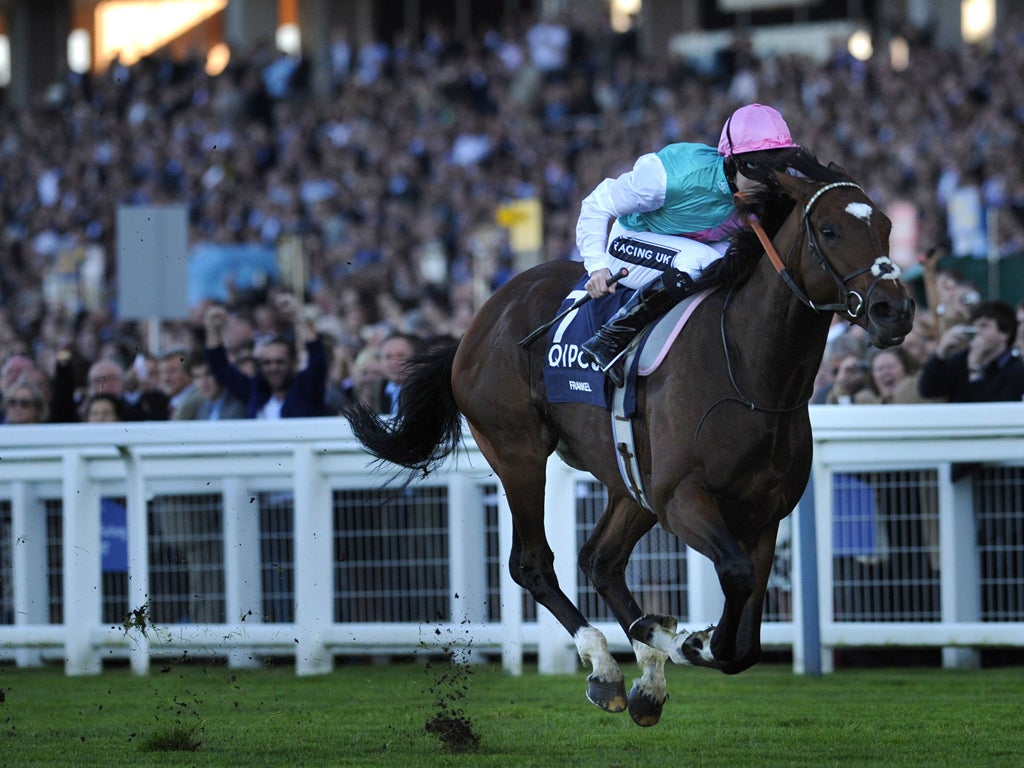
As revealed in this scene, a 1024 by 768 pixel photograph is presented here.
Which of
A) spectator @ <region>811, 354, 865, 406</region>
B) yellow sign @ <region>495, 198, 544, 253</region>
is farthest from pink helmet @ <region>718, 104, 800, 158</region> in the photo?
yellow sign @ <region>495, 198, 544, 253</region>

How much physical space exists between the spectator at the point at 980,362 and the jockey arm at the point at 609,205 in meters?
2.52

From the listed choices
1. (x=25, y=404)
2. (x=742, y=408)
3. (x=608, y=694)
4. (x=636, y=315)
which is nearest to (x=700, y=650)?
(x=608, y=694)

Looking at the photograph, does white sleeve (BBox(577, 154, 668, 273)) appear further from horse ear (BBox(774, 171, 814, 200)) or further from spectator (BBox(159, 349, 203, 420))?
spectator (BBox(159, 349, 203, 420))

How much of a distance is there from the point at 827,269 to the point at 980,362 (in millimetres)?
3101

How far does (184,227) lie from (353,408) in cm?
369

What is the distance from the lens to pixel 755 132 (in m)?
5.41

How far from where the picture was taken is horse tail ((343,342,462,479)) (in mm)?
6699

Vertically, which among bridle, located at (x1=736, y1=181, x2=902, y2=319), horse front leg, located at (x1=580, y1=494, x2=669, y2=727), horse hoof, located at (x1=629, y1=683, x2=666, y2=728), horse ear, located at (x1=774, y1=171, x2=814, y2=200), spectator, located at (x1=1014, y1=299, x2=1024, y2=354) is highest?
horse ear, located at (x1=774, y1=171, x2=814, y2=200)

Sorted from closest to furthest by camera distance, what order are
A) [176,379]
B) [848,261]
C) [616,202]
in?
[848,261], [616,202], [176,379]

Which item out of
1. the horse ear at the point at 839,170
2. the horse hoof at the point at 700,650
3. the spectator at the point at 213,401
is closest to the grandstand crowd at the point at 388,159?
the spectator at the point at 213,401

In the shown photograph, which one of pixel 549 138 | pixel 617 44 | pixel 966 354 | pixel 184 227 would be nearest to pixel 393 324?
pixel 184 227

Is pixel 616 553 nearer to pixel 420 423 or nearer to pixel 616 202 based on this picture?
pixel 420 423

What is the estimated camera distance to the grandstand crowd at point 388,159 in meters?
12.0

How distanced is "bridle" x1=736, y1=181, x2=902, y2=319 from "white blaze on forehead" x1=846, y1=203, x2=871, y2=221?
0.08 m
